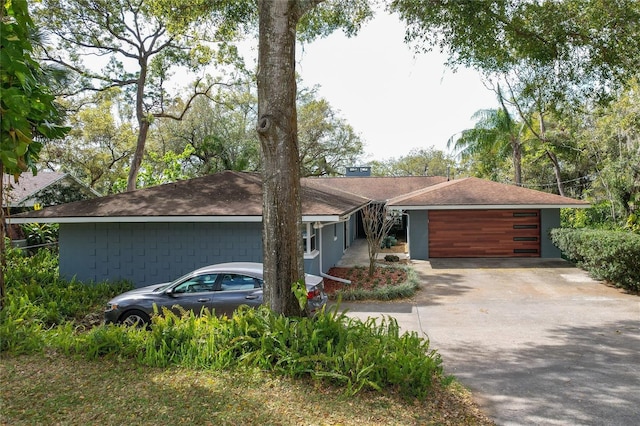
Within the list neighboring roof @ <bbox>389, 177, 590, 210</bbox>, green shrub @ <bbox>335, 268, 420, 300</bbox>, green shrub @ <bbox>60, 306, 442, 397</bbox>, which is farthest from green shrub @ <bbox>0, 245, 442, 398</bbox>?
neighboring roof @ <bbox>389, 177, 590, 210</bbox>

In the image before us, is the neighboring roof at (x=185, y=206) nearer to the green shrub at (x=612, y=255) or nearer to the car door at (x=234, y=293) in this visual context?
the car door at (x=234, y=293)

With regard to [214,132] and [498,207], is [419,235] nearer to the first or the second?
[498,207]

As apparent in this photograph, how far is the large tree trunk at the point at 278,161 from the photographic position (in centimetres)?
626

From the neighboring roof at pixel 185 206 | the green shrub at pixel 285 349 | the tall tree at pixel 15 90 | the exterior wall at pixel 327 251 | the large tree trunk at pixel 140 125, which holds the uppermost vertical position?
the large tree trunk at pixel 140 125

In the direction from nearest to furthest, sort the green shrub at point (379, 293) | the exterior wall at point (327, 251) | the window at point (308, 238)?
the green shrub at point (379, 293)
the window at point (308, 238)
the exterior wall at point (327, 251)

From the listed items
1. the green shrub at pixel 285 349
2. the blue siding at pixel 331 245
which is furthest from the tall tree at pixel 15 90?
the blue siding at pixel 331 245

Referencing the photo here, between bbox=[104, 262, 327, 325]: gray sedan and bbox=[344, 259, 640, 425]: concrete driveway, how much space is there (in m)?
2.85

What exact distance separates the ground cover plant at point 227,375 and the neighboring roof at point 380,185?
22095mm

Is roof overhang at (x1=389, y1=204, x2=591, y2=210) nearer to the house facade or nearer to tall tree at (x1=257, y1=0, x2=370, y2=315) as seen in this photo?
the house facade

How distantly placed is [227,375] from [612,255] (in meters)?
11.4

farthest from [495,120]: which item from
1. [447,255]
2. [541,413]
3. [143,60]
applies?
[541,413]

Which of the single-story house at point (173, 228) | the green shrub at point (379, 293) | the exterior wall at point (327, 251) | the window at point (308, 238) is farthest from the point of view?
the exterior wall at point (327, 251)

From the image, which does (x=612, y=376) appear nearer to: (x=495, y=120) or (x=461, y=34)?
(x=461, y=34)

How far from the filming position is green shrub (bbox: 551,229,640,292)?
11836mm
